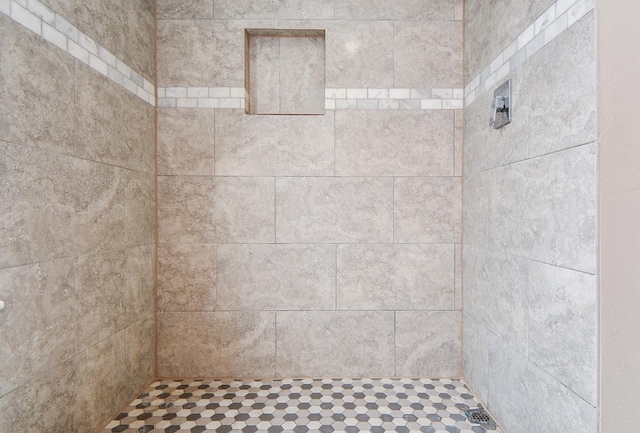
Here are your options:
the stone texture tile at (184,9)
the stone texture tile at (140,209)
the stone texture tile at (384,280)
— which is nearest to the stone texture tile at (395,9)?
the stone texture tile at (184,9)

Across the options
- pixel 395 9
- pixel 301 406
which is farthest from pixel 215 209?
pixel 395 9

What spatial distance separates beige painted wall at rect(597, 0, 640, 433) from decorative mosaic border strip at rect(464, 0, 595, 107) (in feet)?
0.31

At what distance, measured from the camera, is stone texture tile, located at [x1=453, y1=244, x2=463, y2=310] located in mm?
1973

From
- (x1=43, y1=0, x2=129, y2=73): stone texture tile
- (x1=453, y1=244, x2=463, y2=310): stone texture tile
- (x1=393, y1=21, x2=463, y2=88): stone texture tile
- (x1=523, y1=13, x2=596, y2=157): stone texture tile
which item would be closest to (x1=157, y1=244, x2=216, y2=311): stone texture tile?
(x1=43, y1=0, x2=129, y2=73): stone texture tile

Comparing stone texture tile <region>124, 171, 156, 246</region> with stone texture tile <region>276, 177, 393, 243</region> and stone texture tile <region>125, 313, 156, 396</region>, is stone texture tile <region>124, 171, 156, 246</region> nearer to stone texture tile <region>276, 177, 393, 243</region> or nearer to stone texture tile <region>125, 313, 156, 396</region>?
stone texture tile <region>125, 313, 156, 396</region>

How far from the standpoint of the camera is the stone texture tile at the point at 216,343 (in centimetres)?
197

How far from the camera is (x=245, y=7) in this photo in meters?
1.95

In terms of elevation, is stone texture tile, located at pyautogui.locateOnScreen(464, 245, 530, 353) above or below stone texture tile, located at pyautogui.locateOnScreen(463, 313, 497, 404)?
above

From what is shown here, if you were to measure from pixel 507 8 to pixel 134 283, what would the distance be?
218 centimetres

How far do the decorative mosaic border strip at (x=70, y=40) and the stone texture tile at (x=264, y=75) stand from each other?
61 centimetres

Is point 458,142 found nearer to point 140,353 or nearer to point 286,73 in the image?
point 286,73

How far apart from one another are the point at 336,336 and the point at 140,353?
1062mm

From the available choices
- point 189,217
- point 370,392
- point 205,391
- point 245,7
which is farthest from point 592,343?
point 245,7

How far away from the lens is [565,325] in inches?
43.9
